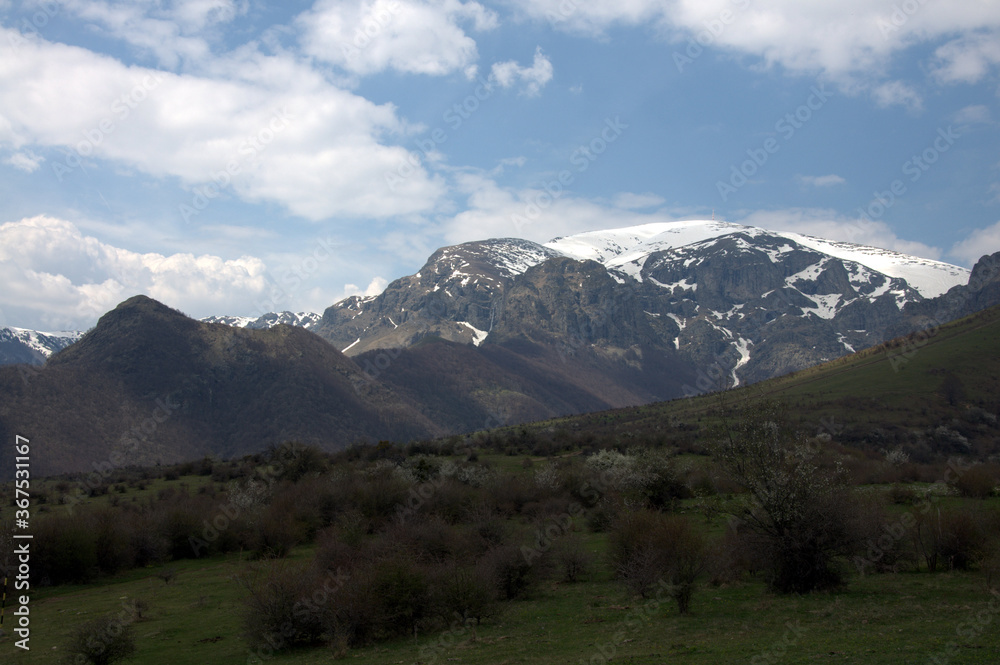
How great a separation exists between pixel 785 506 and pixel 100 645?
25.2 meters

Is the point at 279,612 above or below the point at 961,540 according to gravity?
below

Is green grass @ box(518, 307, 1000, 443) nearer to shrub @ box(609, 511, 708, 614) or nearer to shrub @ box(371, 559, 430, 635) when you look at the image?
shrub @ box(609, 511, 708, 614)

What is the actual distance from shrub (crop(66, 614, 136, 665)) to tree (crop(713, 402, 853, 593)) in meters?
23.2

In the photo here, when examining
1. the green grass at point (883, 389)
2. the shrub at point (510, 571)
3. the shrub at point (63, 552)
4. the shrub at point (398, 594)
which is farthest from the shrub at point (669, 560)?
the green grass at point (883, 389)

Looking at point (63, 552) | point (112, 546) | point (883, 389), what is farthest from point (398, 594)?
point (883, 389)

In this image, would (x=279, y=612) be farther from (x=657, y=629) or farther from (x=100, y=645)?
(x=657, y=629)

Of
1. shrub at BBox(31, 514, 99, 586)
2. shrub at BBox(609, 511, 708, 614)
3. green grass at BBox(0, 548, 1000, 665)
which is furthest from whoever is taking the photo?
shrub at BBox(31, 514, 99, 586)

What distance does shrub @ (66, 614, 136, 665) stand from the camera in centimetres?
2136

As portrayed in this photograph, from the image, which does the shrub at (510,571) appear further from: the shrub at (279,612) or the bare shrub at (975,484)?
the bare shrub at (975,484)

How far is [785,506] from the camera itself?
78.5 feet

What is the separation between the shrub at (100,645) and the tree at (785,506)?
23211 millimetres

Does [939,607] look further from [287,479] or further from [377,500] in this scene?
[287,479]

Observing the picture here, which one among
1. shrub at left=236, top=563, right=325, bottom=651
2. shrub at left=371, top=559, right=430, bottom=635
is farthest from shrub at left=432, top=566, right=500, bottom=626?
shrub at left=236, top=563, right=325, bottom=651

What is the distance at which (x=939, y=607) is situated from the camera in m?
21.3
